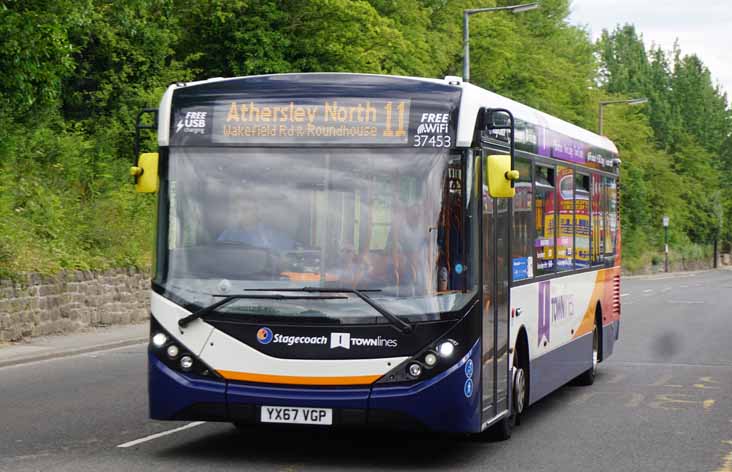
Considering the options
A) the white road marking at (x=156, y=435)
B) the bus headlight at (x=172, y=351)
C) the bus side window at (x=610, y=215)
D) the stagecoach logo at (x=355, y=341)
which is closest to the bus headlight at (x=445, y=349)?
the stagecoach logo at (x=355, y=341)

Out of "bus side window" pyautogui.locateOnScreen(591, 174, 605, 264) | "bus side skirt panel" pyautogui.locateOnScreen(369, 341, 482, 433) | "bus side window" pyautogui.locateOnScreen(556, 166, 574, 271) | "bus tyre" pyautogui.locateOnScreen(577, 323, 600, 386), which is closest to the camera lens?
"bus side skirt panel" pyautogui.locateOnScreen(369, 341, 482, 433)

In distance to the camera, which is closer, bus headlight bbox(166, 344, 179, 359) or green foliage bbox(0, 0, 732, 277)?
bus headlight bbox(166, 344, 179, 359)

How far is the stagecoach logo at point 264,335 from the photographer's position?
10008 mm

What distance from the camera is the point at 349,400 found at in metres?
9.84

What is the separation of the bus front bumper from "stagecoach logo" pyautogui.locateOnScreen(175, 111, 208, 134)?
5.80ft

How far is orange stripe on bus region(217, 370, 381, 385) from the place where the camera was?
9.88 meters

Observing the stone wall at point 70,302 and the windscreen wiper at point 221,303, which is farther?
the stone wall at point 70,302

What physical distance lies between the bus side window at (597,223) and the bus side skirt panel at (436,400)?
6.85 m

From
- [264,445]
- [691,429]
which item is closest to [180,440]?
[264,445]

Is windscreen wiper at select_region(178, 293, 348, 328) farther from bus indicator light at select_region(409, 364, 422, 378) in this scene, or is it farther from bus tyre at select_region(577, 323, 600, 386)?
bus tyre at select_region(577, 323, 600, 386)

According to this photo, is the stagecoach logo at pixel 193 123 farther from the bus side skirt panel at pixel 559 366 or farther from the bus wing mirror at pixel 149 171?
the bus side skirt panel at pixel 559 366

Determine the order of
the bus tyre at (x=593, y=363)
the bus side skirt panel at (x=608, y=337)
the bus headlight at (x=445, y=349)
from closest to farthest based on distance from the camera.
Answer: the bus headlight at (x=445, y=349) < the bus tyre at (x=593, y=363) < the bus side skirt panel at (x=608, y=337)

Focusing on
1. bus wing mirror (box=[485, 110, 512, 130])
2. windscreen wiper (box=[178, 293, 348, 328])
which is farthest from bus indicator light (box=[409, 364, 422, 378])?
bus wing mirror (box=[485, 110, 512, 130])

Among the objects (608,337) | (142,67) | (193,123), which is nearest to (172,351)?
(193,123)
